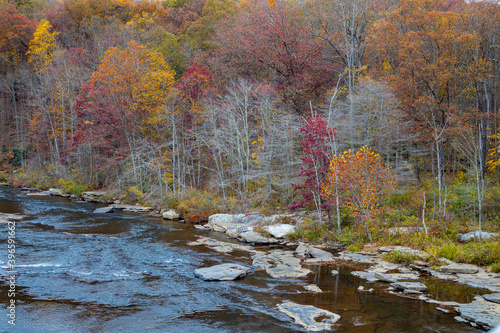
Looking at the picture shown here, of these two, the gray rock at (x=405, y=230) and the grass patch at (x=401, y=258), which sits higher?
the gray rock at (x=405, y=230)

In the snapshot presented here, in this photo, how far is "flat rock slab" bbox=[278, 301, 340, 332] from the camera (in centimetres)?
761

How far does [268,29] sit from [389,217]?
57.4 feet

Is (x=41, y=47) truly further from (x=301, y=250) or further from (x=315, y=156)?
(x=301, y=250)

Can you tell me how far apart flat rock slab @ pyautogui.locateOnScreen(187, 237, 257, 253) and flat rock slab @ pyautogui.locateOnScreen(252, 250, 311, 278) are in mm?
1154

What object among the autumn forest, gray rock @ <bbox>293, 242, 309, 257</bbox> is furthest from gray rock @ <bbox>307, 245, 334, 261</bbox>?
the autumn forest

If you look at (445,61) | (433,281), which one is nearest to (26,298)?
(433,281)

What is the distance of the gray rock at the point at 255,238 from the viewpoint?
1598cm

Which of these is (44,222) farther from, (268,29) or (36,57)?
(36,57)

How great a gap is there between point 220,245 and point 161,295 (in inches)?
235

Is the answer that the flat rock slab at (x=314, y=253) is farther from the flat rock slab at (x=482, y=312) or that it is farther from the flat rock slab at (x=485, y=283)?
the flat rock slab at (x=482, y=312)

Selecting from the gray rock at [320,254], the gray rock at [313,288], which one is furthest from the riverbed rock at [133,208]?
the gray rock at [313,288]

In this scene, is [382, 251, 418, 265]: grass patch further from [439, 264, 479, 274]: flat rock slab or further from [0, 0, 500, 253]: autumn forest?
[0, 0, 500, 253]: autumn forest

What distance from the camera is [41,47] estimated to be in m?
40.2

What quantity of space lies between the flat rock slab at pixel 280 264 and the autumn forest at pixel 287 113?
3314 mm
